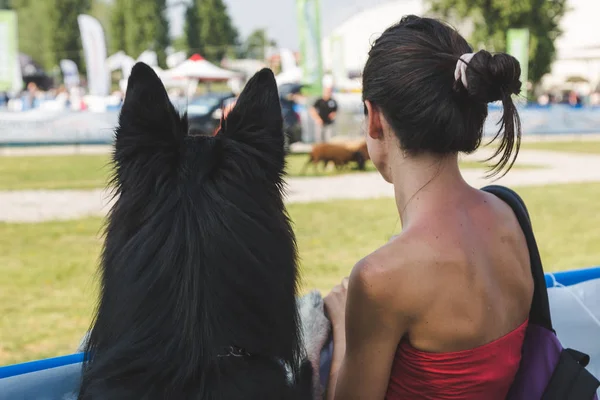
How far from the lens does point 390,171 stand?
184cm

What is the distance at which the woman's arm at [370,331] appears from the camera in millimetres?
1591

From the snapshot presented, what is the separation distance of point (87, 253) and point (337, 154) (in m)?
9.00

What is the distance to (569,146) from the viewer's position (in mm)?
23656

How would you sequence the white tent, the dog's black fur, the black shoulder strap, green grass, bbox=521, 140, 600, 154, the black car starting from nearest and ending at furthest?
1. the dog's black fur
2. the black shoulder strap
3. the black car
4. green grass, bbox=521, 140, 600, 154
5. the white tent

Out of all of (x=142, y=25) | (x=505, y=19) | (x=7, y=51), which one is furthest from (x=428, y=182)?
(x=142, y=25)

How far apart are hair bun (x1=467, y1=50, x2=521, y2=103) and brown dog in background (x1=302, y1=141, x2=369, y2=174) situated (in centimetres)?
1408

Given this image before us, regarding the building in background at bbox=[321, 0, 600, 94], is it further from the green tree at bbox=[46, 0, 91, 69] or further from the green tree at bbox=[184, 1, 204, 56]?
the green tree at bbox=[46, 0, 91, 69]

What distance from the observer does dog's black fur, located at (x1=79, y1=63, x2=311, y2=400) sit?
1483 mm

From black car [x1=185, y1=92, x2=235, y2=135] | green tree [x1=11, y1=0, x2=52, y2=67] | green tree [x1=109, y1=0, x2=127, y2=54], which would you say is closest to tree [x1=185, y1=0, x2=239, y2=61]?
green tree [x1=109, y1=0, x2=127, y2=54]

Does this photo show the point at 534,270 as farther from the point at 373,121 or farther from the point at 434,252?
the point at 373,121

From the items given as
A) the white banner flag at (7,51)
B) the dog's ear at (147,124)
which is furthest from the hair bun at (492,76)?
the white banner flag at (7,51)

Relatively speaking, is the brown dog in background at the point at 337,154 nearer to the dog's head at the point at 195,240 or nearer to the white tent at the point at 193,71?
the dog's head at the point at 195,240

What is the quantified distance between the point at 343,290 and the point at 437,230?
1.74ft

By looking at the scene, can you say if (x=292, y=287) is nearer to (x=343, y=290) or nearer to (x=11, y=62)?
(x=343, y=290)
